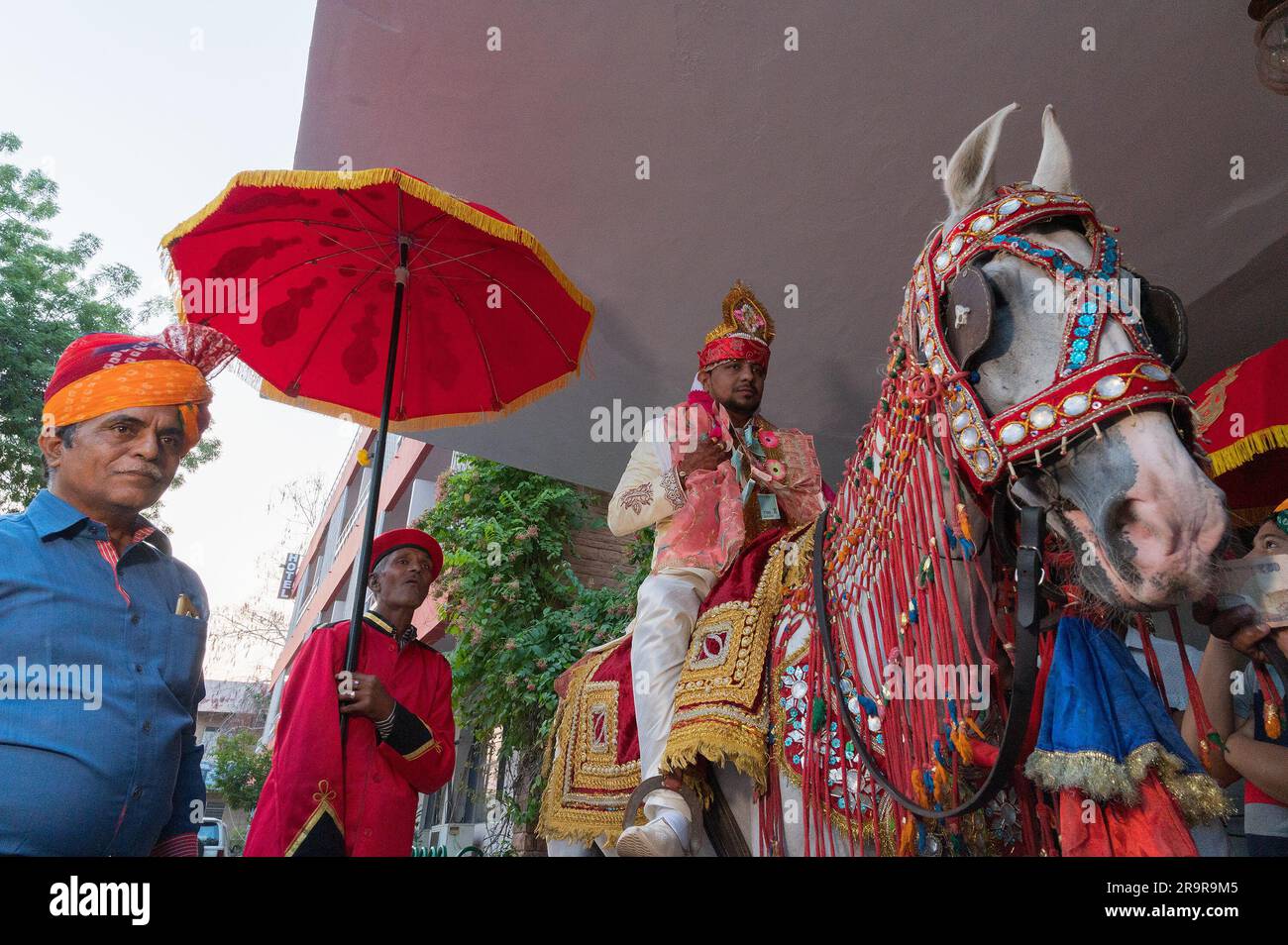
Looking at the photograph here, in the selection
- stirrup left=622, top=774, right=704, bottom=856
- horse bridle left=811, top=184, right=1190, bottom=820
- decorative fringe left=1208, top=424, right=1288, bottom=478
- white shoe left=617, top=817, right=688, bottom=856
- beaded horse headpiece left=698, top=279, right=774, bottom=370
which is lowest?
white shoe left=617, top=817, right=688, bottom=856

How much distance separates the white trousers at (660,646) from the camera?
2879 mm

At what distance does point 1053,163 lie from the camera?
2.27 metres

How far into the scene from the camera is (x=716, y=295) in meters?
6.26

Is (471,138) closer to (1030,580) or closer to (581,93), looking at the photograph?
(581,93)

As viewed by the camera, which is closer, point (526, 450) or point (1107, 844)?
point (1107, 844)

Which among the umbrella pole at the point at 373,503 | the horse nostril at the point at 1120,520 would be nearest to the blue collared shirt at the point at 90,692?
the umbrella pole at the point at 373,503

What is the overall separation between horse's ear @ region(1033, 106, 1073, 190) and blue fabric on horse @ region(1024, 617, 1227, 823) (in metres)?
1.08

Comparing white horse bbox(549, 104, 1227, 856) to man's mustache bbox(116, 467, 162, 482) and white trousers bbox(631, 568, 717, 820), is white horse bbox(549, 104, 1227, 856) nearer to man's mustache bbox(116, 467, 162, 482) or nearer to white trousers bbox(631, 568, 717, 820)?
white trousers bbox(631, 568, 717, 820)

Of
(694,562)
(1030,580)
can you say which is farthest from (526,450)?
(1030,580)

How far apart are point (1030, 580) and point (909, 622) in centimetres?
38

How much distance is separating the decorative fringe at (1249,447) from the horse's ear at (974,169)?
7.46 ft

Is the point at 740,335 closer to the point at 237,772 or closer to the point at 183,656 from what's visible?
the point at 183,656

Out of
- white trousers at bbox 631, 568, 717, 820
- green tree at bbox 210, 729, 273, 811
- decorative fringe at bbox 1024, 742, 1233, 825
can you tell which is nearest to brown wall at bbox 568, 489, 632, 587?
white trousers at bbox 631, 568, 717, 820

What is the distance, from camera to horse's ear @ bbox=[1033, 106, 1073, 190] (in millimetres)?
2240
